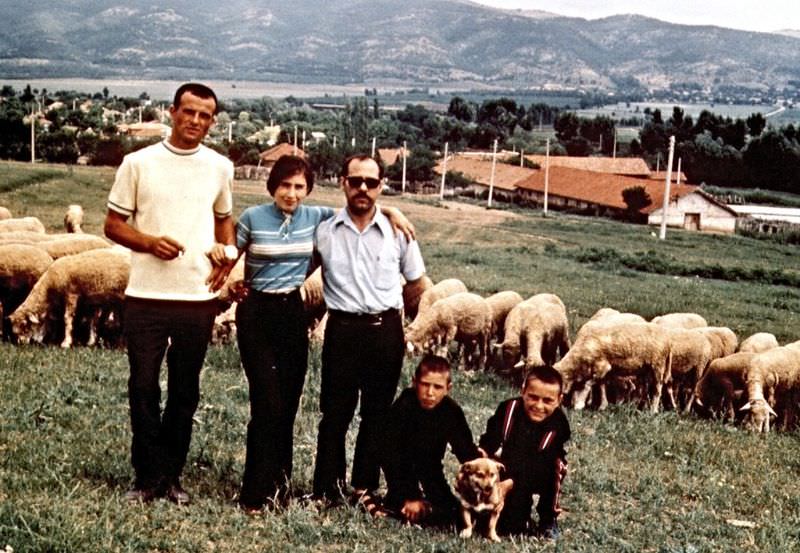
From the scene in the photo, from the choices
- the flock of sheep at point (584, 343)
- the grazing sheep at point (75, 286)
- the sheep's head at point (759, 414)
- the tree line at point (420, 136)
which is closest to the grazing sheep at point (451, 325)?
the flock of sheep at point (584, 343)

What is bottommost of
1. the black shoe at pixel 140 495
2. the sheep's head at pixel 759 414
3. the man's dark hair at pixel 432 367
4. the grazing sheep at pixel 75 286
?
the sheep's head at pixel 759 414

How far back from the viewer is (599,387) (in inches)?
573

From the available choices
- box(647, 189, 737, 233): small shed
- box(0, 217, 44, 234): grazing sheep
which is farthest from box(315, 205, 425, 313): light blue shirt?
box(647, 189, 737, 233): small shed

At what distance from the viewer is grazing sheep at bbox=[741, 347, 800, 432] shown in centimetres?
1327

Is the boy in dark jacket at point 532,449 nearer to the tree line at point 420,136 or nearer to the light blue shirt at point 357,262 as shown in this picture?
the light blue shirt at point 357,262

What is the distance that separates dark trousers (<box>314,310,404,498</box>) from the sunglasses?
3.25 ft

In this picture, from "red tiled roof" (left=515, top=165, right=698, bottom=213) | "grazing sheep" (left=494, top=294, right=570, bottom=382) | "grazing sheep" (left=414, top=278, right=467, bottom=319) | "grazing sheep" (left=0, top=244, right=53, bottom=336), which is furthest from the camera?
"red tiled roof" (left=515, top=165, right=698, bottom=213)

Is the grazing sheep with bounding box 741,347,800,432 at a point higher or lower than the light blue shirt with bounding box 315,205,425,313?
lower

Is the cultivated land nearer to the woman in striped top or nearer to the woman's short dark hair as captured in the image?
the woman in striped top

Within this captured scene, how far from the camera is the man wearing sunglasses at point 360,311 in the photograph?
675cm

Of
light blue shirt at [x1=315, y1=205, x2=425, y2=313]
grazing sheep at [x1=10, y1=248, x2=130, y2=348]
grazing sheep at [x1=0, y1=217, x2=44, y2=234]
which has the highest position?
light blue shirt at [x1=315, y1=205, x2=425, y2=313]

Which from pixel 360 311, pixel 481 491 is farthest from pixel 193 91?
pixel 481 491

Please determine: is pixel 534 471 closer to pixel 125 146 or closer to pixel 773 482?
pixel 773 482

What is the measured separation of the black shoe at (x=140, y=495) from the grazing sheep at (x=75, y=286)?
7.95 meters
